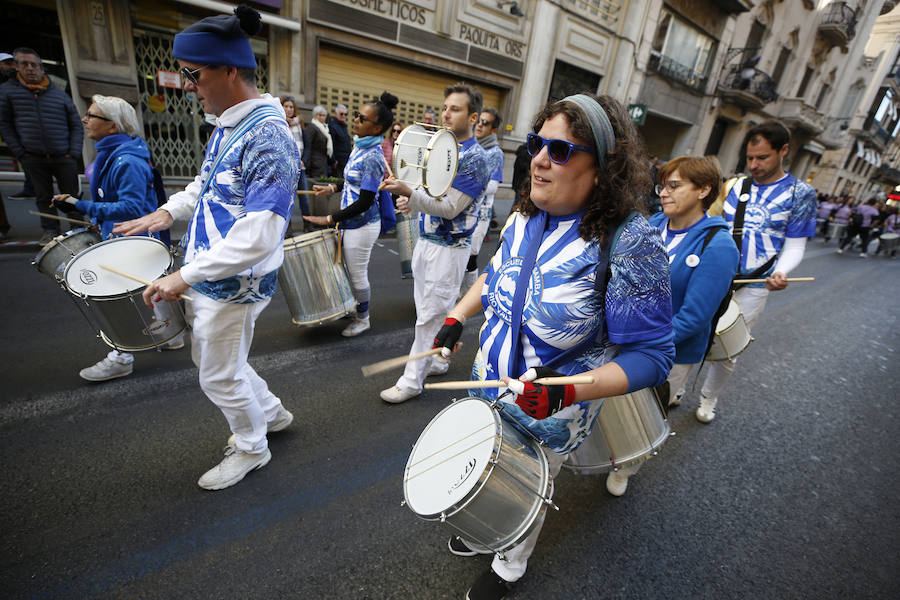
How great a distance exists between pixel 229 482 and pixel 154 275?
4.04ft

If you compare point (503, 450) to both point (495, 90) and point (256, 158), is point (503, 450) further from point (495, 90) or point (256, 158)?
point (495, 90)

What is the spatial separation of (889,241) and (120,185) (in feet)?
72.8

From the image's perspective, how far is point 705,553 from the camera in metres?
2.29

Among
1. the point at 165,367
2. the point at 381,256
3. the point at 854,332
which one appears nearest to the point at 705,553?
the point at 165,367

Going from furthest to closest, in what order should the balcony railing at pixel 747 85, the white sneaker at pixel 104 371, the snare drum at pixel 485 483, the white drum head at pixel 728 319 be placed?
1. the balcony railing at pixel 747 85
2. the white sneaker at pixel 104 371
3. the white drum head at pixel 728 319
4. the snare drum at pixel 485 483

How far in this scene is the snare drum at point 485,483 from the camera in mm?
1357

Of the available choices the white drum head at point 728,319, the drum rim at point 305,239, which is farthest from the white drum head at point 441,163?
the white drum head at point 728,319

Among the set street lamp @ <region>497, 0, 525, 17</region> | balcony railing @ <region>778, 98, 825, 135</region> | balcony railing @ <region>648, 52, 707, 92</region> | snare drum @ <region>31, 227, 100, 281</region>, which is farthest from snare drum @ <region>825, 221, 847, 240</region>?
snare drum @ <region>31, 227, 100, 281</region>

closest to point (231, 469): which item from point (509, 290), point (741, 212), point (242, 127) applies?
point (242, 127)

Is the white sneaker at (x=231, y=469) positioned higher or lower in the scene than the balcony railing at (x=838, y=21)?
lower

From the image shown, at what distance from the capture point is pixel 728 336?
2900mm

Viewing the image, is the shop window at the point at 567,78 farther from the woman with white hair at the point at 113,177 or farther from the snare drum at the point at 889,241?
the woman with white hair at the point at 113,177

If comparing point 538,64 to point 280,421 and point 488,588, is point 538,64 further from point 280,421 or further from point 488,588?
point 488,588

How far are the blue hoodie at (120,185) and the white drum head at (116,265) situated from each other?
75 centimetres
